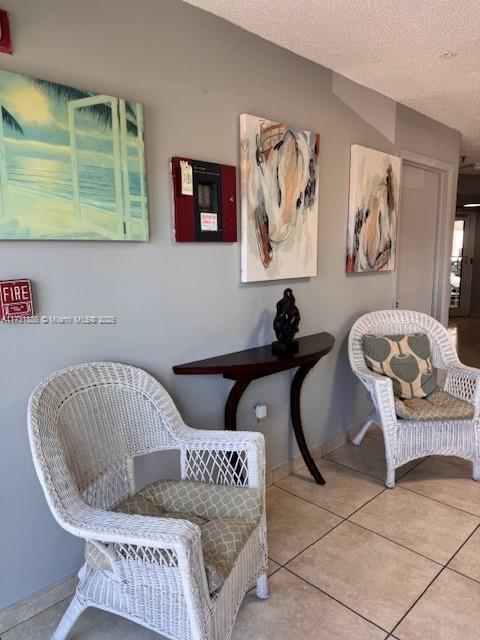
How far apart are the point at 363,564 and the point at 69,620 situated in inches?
47.8

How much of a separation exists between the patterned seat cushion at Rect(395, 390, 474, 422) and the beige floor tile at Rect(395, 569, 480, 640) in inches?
A: 33.1

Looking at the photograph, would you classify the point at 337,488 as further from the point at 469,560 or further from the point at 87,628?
the point at 87,628

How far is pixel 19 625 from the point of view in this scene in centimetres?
162

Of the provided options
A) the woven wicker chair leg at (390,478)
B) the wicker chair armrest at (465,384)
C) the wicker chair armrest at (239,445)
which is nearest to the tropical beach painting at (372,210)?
the wicker chair armrest at (465,384)

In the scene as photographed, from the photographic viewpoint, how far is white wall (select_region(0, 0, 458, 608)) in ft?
5.16

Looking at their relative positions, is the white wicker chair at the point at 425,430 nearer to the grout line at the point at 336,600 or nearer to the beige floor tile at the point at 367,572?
the beige floor tile at the point at 367,572

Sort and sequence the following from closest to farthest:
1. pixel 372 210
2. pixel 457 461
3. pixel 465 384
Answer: pixel 465 384 < pixel 457 461 < pixel 372 210

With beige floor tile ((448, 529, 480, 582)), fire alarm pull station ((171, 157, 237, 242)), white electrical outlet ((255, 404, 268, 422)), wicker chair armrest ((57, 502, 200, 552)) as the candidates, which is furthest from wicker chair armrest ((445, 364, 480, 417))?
wicker chair armrest ((57, 502, 200, 552))

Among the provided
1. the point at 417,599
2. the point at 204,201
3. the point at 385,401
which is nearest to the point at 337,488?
the point at 385,401

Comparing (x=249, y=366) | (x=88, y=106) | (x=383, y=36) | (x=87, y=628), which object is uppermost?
(x=383, y=36)

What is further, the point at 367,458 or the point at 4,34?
the point at 367,458

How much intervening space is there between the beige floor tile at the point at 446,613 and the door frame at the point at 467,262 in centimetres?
725

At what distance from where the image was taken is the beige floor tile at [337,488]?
2.39m

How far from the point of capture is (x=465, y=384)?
2666 millimetres
